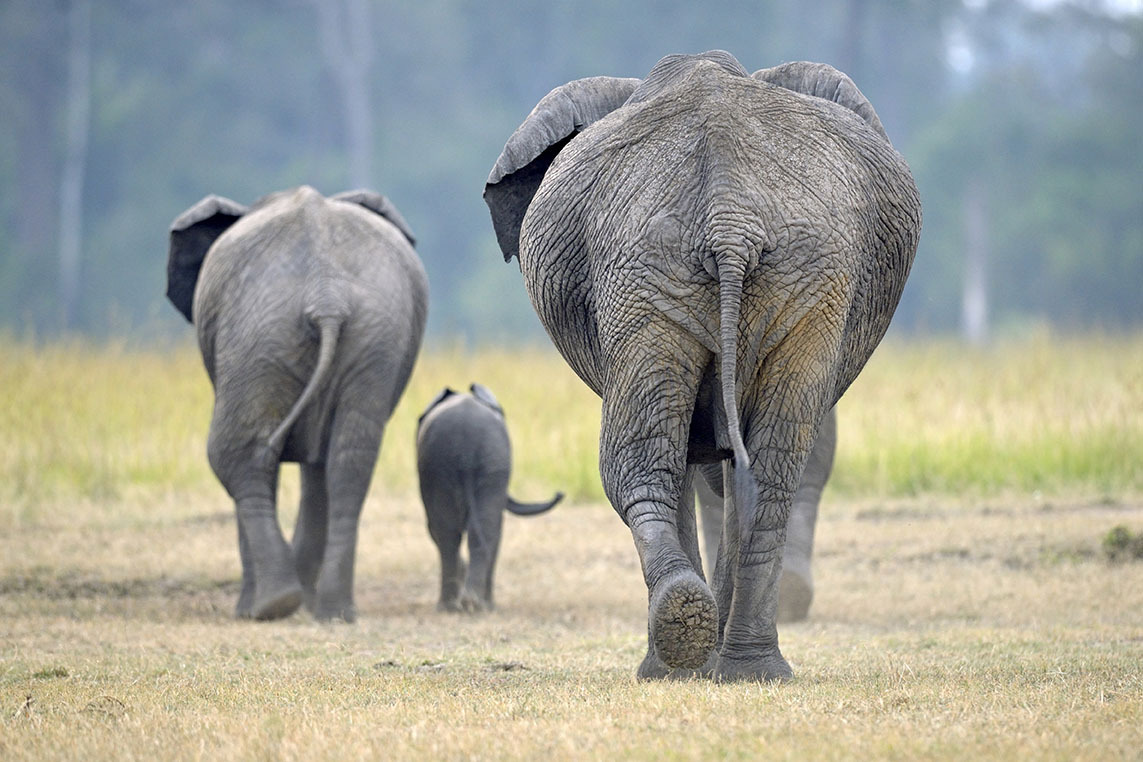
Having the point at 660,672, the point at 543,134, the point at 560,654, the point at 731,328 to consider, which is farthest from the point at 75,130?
the point at 731,328

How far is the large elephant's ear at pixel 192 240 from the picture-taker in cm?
950

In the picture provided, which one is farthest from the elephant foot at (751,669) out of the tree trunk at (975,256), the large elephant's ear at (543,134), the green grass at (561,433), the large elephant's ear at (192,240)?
the tree trunk at (975,256)

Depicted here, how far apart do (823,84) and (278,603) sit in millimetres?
3853

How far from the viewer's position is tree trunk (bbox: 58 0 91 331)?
4356 centimetres

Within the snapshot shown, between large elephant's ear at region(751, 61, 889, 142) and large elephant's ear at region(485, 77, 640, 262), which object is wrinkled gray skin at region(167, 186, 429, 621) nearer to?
large elephant's ear at region(485, 77, 640, 262)

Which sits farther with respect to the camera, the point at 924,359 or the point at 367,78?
the point at 367,78

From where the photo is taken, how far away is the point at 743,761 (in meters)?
4.05

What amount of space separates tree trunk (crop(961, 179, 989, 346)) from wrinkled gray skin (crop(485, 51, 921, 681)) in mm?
38924

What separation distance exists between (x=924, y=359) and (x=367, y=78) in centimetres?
3080

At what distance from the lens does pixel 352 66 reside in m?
44.5

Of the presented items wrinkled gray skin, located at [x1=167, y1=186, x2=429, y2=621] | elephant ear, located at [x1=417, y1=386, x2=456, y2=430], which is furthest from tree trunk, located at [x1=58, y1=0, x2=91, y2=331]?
A: wrinkled gray skin, located at [x1=167, y1=186, x2=429, y2=621]

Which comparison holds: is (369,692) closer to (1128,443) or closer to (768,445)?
(768,445)

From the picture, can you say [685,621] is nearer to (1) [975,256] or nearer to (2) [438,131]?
(1) [975,256]

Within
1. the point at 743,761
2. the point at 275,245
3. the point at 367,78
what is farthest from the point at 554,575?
the point at 367,78
